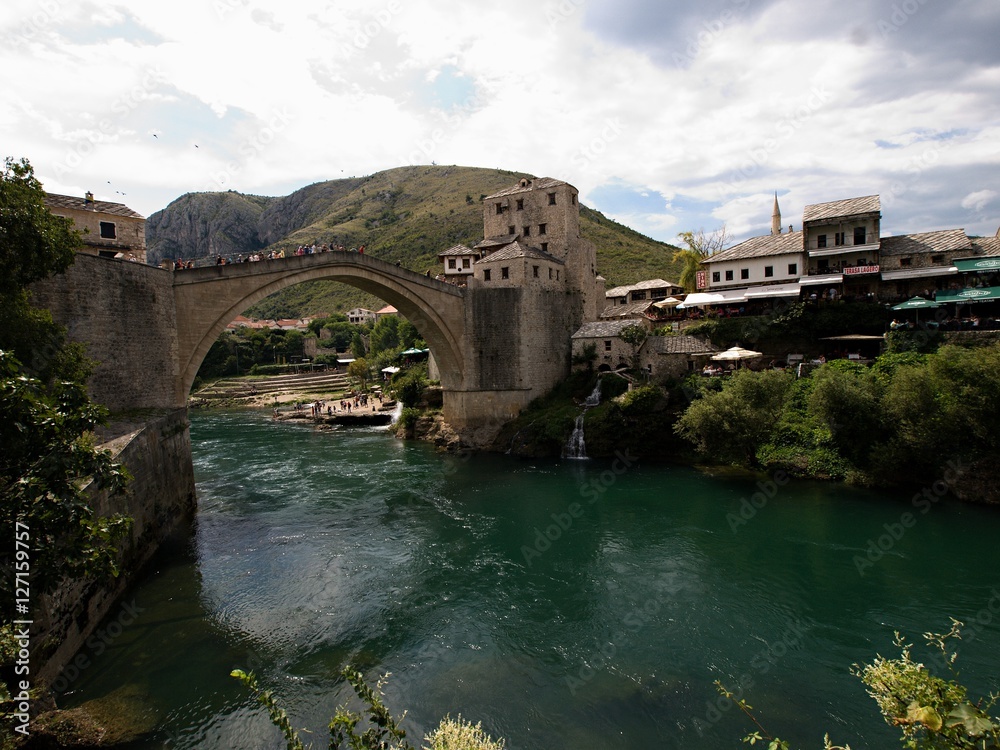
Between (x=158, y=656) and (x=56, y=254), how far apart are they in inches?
361

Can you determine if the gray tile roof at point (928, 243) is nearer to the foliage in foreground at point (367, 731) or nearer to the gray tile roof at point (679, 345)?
the gray tile roof at point (679, 345)

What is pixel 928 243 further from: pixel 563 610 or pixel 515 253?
pixel 563 610

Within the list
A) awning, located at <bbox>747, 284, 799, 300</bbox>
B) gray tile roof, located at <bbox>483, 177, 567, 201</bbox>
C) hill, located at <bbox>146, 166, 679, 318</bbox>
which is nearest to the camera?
awning, located at <bbox>747, 284, 799, 300</bbox>

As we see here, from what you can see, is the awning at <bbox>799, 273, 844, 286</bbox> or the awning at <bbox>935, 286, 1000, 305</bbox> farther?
the awning at <bbox>799, 273, 844, 286</bbox>

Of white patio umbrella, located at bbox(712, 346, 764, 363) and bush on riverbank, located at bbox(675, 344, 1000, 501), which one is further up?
white patio umbrella, located at bbox(712, 346, 764, 363)

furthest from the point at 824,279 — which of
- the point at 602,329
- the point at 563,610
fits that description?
the point at 563,610

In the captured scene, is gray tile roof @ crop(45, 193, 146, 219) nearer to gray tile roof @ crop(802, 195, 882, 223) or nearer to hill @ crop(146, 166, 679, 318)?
gray tile roof @ crop(802, 195, 882, 223)

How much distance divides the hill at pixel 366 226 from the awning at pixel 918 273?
3123cm

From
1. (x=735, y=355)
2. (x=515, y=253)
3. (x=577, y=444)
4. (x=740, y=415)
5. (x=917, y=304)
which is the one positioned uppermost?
(x=515, y=253)

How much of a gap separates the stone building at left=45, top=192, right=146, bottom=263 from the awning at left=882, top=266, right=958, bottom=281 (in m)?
35.2

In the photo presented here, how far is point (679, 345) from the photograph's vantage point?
1195 inches

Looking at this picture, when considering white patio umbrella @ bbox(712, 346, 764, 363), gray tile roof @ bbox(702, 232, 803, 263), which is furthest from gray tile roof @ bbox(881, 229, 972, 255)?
white patio umbrella @ bbox(712, 346, 764, 363)

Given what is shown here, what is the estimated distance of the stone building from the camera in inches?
834

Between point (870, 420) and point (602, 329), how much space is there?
617 inches
